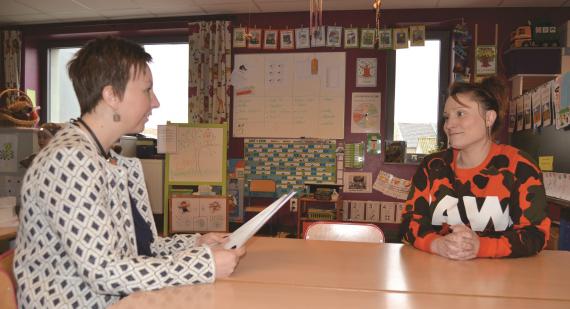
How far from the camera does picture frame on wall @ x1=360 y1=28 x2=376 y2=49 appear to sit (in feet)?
14.5

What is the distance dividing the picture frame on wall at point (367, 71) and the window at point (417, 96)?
21 cm

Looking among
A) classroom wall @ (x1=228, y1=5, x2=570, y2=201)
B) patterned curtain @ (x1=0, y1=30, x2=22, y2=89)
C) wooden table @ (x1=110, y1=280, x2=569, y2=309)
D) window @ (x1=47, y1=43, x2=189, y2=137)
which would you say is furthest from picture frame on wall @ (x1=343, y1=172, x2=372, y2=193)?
patterned curtain @ (x1=0, y1=30, x2=22, y2=89)

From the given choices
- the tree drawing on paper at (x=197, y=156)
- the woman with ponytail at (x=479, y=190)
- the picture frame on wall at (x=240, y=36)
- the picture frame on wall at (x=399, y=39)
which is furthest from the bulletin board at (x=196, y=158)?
the woman with ponytail at (x=479, y=190)

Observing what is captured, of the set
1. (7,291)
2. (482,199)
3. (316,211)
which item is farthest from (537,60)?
(7,291)

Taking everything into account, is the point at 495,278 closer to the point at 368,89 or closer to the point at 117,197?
the point at 117,197

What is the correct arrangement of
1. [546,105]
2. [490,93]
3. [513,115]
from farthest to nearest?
[513,115] → [546,105] → [490,93]

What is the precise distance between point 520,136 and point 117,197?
3633 millimetres

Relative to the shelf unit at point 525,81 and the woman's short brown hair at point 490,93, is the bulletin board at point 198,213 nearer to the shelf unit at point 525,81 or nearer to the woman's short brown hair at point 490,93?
the woman's short brown hair at point 490,93

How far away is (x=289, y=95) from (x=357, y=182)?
1.30 meters

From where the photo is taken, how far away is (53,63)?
5.62 meters

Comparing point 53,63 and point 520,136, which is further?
point 53,63

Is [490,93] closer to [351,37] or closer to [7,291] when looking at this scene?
[7,291]

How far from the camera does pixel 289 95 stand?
15.2ft

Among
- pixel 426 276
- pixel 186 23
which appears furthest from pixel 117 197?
pixel 186 23
